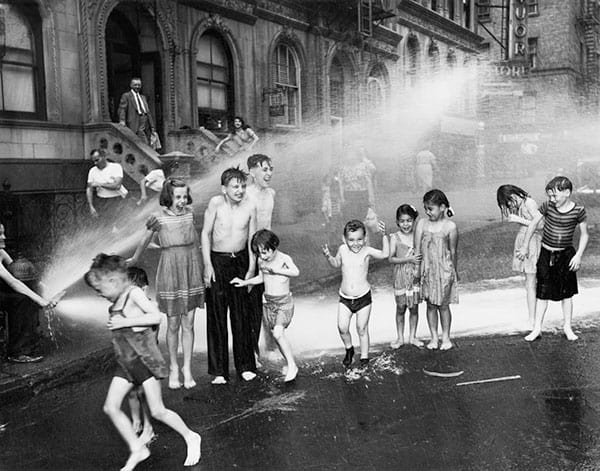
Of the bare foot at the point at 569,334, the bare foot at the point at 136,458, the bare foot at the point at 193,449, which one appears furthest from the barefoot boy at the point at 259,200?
the bare foot at the point at 569,334

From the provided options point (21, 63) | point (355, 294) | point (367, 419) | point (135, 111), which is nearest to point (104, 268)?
point (367, 419)

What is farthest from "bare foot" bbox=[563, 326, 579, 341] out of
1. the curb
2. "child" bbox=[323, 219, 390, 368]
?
the curb

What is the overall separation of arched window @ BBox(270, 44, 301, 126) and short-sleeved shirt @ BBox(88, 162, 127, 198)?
26.2ft

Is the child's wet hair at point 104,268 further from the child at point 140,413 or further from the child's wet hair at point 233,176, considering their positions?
the child's wet hair at point 233,176

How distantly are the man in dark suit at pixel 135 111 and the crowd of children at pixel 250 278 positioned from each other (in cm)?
853

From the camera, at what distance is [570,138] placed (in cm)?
4728

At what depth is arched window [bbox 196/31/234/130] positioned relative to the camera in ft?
58.0

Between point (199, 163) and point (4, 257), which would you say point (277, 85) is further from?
point (4, 257)

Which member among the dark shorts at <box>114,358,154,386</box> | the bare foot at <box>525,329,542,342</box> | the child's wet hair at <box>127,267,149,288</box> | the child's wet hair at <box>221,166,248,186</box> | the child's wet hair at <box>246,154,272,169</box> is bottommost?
the bare foot at <box>525,329,542,342</box>

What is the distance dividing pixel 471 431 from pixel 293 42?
17.7m

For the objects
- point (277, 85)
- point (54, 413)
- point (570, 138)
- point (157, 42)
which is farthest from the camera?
point (570, 138)

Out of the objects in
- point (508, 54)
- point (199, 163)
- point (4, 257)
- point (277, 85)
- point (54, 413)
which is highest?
point (508, 54)

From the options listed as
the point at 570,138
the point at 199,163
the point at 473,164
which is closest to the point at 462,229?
the point at 199,163

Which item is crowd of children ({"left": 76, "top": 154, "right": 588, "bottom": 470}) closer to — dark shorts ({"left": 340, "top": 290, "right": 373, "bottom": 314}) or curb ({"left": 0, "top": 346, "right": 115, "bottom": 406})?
dark shorts ({"left": 340, "top": 290, "right": 373, "bottom": 314})
